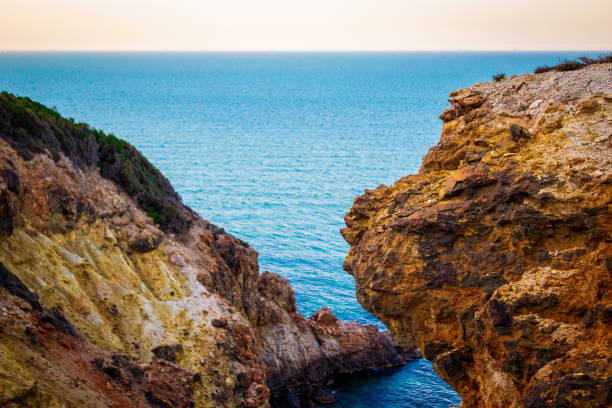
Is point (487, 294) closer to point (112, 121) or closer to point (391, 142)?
point (391, 142)

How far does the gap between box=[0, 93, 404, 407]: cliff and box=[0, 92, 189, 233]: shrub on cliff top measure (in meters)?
0.06

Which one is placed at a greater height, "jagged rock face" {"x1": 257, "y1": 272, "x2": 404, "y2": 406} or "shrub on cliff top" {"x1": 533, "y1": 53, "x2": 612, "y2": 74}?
"shrub on cliff top" {"x1": 533, "y1": 53, "x2": 612, "y2": 74}

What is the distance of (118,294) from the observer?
2039 cm

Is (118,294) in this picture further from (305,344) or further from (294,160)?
(294,160)

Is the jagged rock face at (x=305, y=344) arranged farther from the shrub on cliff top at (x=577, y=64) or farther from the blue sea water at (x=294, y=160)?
the shrub on cliff top at (x=577, y=64)

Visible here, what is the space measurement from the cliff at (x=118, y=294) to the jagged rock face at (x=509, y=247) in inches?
336

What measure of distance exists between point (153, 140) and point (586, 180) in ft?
266

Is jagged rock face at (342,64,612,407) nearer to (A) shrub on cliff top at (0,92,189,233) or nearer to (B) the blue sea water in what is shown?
(B) the blue sea water

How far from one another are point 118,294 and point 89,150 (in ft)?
26.9

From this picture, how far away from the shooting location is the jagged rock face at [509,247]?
11367mm

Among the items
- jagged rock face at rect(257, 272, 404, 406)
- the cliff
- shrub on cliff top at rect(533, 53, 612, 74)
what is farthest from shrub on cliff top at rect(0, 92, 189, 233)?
shrub on cliff top at rect(533, 53, 612, 74)

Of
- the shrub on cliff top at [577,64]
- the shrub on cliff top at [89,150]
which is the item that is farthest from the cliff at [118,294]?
the shrub on cliff top at [577,64]

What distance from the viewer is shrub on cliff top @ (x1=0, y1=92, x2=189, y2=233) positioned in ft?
71.6

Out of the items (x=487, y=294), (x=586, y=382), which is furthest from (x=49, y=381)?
(x=586, y=382)
